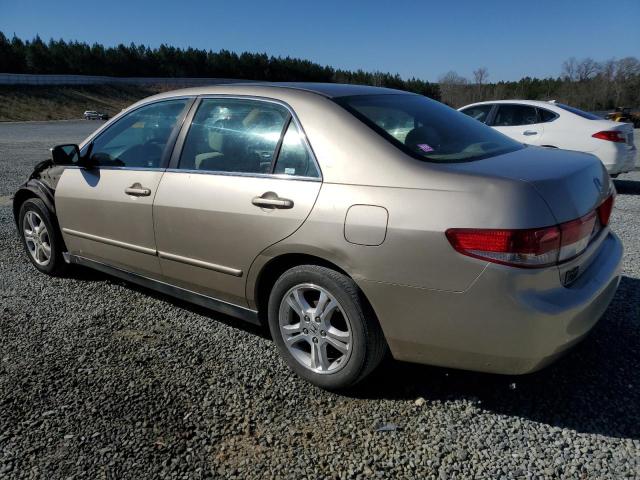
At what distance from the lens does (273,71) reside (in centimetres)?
9594

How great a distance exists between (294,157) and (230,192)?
0.44 meters

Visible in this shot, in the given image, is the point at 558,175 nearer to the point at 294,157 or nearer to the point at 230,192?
the point at 294,157

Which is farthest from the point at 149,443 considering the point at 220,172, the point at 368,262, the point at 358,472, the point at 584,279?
the point at 584,279

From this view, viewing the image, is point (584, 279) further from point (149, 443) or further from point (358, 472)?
point (149, 443)

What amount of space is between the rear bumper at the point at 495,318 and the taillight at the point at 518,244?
46 millimetres

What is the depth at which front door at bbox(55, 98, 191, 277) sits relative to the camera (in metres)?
3.43

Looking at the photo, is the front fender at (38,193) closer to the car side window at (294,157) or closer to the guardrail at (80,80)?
the car side window at (294,157)

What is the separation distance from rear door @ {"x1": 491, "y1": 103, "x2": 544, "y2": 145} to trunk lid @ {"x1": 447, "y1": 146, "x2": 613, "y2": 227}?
6.62m

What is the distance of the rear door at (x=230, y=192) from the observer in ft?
8.88

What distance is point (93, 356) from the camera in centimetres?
314

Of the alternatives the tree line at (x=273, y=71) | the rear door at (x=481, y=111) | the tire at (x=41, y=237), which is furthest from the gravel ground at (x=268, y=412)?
the tree line at (x=273, y=71)

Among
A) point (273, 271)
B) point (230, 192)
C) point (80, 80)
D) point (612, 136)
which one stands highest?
point (230, 192)

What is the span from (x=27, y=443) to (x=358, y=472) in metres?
1.50

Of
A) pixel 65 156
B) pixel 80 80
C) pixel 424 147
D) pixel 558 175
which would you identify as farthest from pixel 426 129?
pixel 80 80
